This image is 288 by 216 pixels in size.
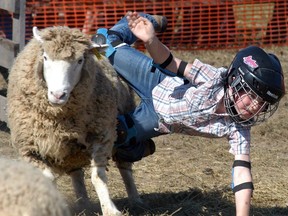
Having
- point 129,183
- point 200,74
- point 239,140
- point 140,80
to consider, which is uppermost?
point 200,74

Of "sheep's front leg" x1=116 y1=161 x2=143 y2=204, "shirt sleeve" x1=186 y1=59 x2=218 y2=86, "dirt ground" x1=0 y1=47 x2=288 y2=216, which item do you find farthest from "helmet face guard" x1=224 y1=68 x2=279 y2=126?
"sheep's front leg" x1=116 y1=161 x2=143 y2=204

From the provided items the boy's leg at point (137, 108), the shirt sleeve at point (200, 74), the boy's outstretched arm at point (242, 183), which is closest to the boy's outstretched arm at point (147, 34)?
the shirt sleeve at point (200, 74)

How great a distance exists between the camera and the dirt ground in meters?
5.83

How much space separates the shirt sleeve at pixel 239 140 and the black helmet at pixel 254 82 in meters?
0.12

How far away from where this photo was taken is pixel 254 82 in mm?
4656

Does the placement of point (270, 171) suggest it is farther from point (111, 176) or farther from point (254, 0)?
point (254, 0)

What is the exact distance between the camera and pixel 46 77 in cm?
495

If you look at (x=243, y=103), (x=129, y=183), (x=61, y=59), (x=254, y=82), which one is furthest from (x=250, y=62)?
(x=129, y=183)

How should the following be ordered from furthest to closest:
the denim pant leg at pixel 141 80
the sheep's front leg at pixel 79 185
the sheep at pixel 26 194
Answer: the sheep's front leg at pixel 79 185
the denim pant leg at pixel 141 80
the sheep at pixel 26 194

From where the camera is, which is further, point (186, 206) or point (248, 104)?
point (186, 206)

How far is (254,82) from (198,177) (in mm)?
2219

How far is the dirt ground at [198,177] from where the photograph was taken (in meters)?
5.83

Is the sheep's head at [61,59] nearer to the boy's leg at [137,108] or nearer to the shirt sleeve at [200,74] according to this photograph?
the boy's leg at [137,108]

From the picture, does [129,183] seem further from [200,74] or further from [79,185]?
[200,74]
